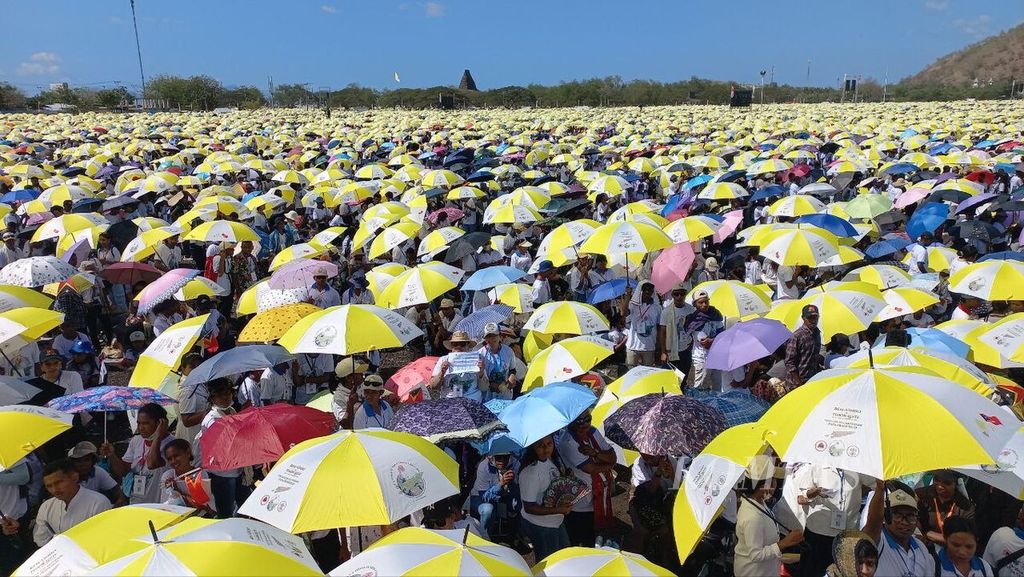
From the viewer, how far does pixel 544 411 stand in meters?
4.66

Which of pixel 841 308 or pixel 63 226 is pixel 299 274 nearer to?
pixel 63 226

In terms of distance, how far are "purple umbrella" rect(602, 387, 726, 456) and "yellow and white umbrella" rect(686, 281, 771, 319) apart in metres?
2.62

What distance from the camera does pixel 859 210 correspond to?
39.7 feet

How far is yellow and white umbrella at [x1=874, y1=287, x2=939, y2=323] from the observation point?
6754 mm

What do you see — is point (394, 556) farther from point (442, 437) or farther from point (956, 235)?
point (956, 235)

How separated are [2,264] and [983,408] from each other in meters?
12.3

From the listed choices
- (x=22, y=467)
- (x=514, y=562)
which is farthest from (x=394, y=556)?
(x=22, y=467)

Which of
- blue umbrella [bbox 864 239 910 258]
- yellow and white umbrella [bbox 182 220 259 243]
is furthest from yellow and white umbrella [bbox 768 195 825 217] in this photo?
yellow and white umbrella [bbox 182 220 259 243]

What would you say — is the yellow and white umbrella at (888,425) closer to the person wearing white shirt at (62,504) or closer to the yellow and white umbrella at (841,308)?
the yellow and white umbrella at (841,308)

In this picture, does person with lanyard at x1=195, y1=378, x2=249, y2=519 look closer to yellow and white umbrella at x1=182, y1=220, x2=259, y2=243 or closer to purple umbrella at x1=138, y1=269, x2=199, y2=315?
purple umbrella at x1=138, y1=269, x2=199, y2=315

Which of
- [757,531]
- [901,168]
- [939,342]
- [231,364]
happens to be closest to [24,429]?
[231,364]

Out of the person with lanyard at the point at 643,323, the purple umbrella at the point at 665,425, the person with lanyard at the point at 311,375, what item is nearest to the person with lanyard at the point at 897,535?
the purple umbrella at the point at 665,425

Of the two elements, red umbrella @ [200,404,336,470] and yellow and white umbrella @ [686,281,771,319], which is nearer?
red umbrella @ [200,404,336,470]

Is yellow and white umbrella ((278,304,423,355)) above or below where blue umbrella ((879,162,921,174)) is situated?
below
